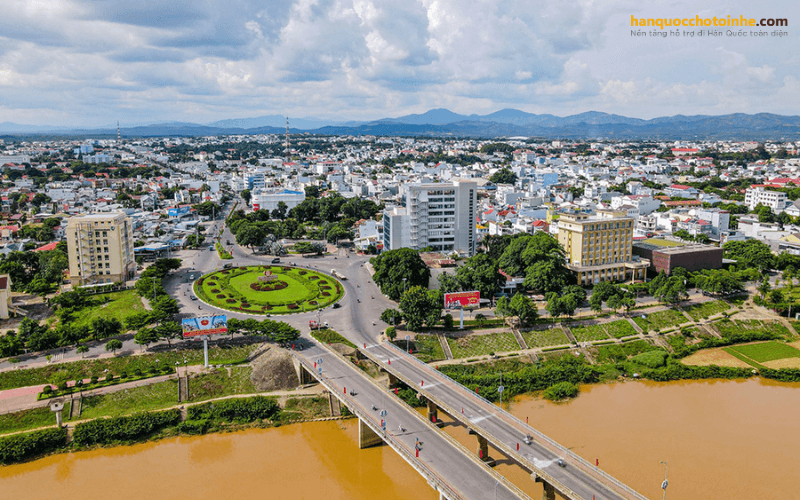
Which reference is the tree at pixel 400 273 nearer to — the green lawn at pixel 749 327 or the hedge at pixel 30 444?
the green lawn at pixel 749 327

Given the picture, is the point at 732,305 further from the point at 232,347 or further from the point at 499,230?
the point at 232,347

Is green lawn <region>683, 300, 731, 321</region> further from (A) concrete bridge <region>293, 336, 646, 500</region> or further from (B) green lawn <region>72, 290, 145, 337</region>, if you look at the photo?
(B) green lawn <region>72, 290, 145, 337</region>

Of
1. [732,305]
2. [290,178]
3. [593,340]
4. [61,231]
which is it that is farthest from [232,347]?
[290,178]

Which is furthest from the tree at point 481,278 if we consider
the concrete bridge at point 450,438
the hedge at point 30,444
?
the hedge at point 30,444

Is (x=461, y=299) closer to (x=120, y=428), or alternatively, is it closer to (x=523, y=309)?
(x=523, y=309)

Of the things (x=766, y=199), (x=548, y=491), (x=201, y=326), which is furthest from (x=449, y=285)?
(x=766, y=199)

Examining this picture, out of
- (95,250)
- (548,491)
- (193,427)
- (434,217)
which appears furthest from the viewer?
(434,217)

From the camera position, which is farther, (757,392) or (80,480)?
(757,392)
